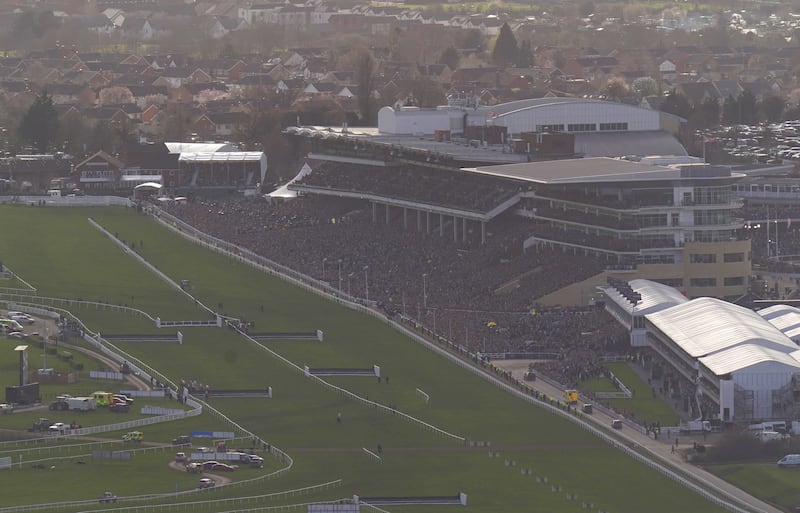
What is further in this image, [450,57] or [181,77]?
[450,57]

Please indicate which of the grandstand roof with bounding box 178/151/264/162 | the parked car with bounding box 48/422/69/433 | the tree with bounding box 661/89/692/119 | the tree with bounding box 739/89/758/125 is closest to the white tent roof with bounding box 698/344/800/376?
the parked car with bounding box 48/422/69/433

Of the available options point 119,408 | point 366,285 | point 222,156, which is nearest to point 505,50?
point 222,156

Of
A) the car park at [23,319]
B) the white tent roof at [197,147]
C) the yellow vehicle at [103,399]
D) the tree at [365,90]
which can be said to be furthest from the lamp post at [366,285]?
the tree at [365,90]

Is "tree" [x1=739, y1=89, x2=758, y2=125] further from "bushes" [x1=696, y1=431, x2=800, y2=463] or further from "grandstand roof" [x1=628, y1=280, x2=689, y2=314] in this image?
"bushes" [x1=696, y1=431, x2=800, y2=463]

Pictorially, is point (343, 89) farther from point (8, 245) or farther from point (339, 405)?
point (339, 405)

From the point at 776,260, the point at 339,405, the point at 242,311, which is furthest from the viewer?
the point at 776,260

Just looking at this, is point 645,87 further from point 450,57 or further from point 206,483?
point 206,483

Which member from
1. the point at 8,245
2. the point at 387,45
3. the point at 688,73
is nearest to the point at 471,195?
the point at 8,245
